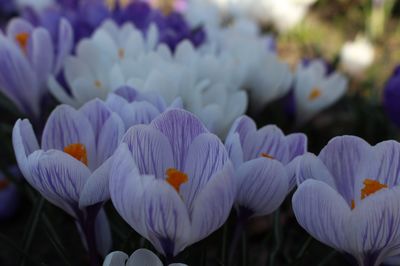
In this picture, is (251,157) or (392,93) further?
(392,93)

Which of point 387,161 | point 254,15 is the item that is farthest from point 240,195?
point 254,15

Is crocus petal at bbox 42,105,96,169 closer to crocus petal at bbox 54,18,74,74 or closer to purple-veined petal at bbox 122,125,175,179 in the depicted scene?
purple-veined petal at bbox 122,125,175,179

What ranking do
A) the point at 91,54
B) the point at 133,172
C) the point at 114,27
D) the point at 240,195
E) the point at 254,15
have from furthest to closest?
the point at 254,15 < the point at 114,27 < the point at 91,54 < the point at 240,195 < the point at 133,172

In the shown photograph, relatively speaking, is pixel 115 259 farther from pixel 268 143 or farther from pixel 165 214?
pixel 268 143

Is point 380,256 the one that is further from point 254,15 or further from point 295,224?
point 254,15

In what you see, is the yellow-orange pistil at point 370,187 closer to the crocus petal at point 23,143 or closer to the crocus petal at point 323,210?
the crocus petal at point 323,210

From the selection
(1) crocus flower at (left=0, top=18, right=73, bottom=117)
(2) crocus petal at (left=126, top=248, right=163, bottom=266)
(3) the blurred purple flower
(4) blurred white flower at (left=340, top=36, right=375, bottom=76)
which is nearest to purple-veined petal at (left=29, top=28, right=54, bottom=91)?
(1) crocus flower at (left=0, top=18, right=73, bottom=117)

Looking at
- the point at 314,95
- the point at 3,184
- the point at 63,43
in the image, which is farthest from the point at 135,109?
the point at 3,184
